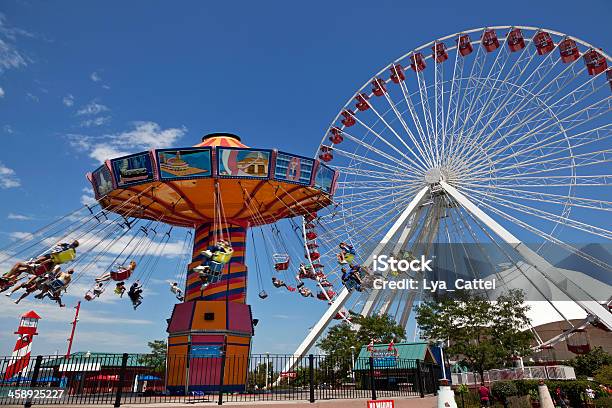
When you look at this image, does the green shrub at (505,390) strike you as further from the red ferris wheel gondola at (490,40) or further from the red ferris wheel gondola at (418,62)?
the red ferris wheel gondola at (418,62)

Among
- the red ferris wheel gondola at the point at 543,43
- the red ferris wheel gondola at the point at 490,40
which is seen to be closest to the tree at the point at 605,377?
the red ferris wheel gondola at the point at 543,43

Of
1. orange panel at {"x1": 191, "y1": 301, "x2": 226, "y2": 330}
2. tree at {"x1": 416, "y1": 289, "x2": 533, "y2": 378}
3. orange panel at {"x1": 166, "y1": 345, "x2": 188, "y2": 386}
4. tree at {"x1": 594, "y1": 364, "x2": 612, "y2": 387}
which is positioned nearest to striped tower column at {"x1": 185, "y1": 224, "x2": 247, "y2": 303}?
orange panel at {"x1": 191, "y1": 301, "x2": 226, "y2": 330}

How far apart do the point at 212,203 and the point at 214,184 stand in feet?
6.36

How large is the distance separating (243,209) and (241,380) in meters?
6.76

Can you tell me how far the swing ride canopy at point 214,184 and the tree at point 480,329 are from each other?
50.6ft

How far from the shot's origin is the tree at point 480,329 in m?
28.7

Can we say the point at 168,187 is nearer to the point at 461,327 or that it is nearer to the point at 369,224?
the point at 369,224

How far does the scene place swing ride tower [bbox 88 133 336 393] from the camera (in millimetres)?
16406

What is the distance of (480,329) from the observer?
100 feet

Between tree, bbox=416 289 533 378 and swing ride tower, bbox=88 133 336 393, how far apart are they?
53.3 ft

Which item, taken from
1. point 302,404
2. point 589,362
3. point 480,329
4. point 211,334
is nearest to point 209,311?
point 211,334

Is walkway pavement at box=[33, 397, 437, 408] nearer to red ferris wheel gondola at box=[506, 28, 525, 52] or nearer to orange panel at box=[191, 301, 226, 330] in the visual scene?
orange panel at box=[191, 301, 226, 330]

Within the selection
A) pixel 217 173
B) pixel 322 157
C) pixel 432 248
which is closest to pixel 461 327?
pixel 432 248

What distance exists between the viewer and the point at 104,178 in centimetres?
1753
